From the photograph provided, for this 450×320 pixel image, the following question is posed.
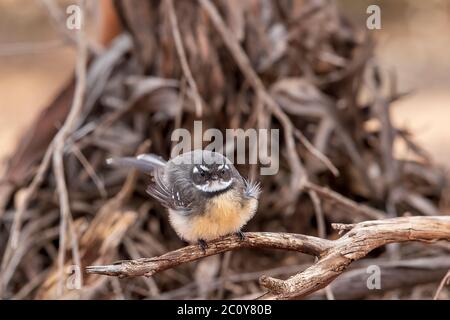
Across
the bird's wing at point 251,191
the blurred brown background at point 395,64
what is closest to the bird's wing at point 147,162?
the bird's wing at point 251,191

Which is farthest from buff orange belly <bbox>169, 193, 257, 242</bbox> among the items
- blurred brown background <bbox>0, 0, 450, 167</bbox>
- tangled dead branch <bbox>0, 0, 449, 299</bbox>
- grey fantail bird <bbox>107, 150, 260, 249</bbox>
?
blurred brown background <bbox>0, 0, 450, 167</bbox>

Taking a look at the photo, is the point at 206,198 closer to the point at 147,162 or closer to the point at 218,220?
the point at 218,220

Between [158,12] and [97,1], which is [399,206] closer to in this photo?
[158,12]

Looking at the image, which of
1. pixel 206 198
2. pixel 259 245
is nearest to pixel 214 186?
pixel 206 198

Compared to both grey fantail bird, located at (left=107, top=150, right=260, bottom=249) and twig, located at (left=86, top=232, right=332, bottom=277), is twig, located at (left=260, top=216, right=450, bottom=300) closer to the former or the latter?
twig, located at (left=86, top=232, right=332, bottom=277)

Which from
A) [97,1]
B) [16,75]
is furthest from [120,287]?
[16,75]

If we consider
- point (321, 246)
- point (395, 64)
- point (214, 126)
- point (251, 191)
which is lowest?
point (321, 246)
